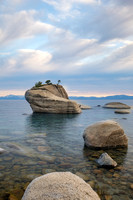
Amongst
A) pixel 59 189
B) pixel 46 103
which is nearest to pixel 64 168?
pixel 59 189

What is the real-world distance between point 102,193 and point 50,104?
125ft

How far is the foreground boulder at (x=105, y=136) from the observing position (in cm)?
1246

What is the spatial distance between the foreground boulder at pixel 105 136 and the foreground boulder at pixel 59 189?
8.18m

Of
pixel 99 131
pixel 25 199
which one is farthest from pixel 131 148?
pixel 25 199

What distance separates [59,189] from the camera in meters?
4.11

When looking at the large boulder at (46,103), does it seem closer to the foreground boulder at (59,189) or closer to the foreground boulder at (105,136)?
the foreground boulder at (105,136)

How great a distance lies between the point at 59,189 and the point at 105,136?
8.89 metres

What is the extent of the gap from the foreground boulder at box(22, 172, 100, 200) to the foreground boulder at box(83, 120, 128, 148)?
8183 millimetres

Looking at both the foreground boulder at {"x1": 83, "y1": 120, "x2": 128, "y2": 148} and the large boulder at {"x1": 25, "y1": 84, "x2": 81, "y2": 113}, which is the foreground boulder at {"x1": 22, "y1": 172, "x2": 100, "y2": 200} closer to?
the foreground boulder at {"x1": 83, "y1": 120, "x2": 128, "y2": 148}

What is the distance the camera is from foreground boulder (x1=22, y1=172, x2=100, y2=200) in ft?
12.9

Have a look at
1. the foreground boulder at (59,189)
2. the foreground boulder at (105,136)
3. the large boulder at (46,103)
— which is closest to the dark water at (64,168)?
the foreground boulder at (105,136)

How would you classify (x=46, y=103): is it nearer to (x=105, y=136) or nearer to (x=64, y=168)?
(x=105, y=136)

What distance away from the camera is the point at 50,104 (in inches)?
1734

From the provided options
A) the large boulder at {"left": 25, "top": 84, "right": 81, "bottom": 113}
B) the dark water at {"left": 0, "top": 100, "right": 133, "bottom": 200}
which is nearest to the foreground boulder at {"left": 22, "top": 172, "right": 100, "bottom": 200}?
the dark water at {"left": 0, "top": 100, "right": 133, "bottom": 200}
